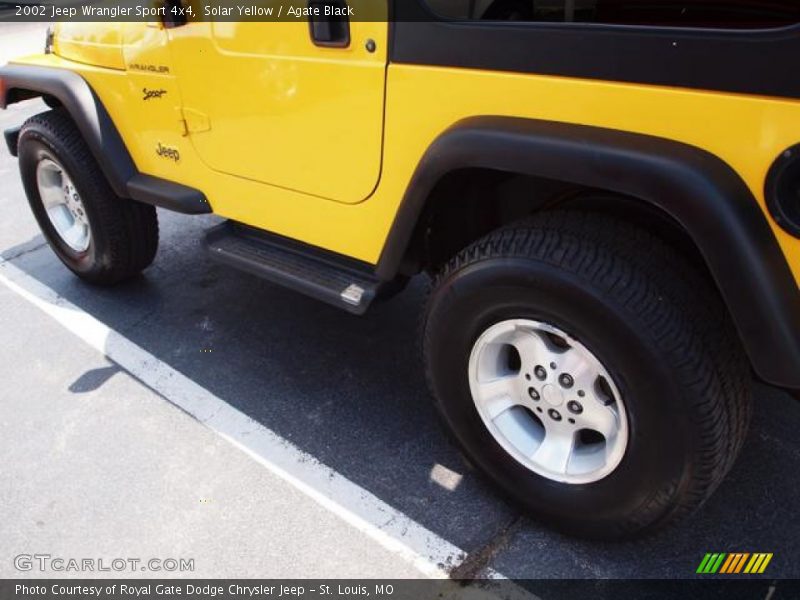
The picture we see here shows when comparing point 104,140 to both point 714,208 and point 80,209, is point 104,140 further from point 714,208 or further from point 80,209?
point 714,208

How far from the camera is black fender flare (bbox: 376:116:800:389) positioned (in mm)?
1476

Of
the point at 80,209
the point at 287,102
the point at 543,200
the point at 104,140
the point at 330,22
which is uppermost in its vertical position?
the point at 330,22

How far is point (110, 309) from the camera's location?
3.48 meters

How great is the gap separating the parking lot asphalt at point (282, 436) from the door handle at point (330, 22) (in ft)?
4.45

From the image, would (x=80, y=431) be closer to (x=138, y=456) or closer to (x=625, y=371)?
(x=138, y=456)

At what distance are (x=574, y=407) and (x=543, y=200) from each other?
2.19ft

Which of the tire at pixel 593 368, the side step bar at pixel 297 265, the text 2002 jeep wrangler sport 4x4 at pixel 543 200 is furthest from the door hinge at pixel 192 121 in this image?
the tire at pixel 593 368

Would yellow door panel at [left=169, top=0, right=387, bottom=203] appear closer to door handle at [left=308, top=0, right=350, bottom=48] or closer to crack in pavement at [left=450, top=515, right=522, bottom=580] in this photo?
door handle at [left=308, top=0, right=350, bottom=48]

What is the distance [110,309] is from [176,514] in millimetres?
1565

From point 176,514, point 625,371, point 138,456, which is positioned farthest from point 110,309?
point 625,371

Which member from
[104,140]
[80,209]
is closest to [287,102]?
[104,140]

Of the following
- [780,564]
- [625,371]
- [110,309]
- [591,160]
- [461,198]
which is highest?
[591,160]

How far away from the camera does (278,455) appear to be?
248 cm

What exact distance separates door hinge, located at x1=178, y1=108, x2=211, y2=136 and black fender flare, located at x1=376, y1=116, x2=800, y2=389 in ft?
4.60
